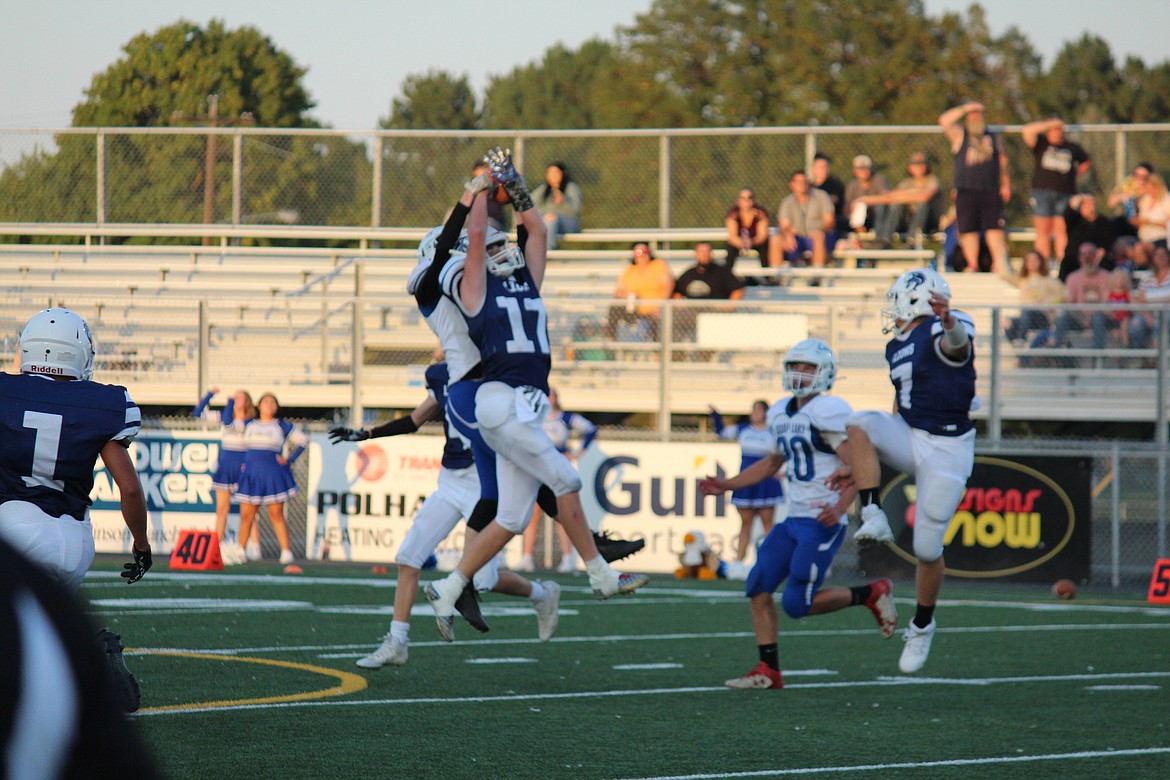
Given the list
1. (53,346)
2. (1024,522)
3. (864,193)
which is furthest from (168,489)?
(53,346)

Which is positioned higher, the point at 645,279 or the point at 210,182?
the point at 210,182

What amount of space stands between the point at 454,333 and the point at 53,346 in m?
2.10

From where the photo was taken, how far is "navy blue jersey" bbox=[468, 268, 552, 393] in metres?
7.32

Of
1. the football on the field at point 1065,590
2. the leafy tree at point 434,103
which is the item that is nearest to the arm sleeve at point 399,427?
the football on the field at point 1065,590

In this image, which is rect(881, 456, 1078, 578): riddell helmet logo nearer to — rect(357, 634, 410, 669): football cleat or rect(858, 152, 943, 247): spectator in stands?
rect(858, 152, 943, 247): spectator in stands

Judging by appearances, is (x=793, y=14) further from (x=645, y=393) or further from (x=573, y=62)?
Result: (x=645, y=393)

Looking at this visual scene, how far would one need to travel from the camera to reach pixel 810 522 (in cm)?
812

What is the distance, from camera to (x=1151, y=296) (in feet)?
53.6

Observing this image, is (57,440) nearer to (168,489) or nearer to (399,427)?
(399,427)

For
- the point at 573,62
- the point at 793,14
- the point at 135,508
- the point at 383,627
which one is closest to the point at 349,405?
the point at 383,627

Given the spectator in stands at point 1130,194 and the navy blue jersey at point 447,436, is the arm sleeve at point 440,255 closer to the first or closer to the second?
the navy blue jersey at point 447,436

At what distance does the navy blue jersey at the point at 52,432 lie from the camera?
19.3ft

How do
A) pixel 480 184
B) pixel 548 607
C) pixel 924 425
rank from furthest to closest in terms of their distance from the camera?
pixel 924 425, pixel 548 607, pixel 480 184

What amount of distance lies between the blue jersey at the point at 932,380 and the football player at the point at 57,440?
4169 millimetres
